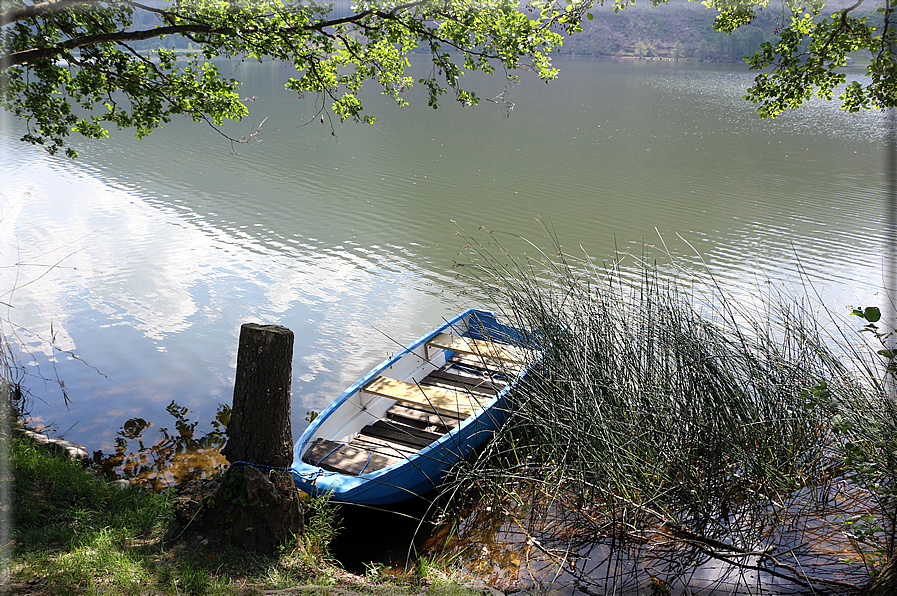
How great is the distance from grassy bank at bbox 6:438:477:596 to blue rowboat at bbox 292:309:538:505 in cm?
35

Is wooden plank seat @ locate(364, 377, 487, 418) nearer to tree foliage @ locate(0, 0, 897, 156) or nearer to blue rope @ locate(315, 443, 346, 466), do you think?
blue rope @ locate(315, 443, 346, 466)

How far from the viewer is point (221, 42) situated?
525cm

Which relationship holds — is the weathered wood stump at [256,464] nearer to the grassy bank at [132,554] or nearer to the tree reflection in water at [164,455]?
the grassy bank at [132,554]

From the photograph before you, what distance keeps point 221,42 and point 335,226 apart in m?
5.28

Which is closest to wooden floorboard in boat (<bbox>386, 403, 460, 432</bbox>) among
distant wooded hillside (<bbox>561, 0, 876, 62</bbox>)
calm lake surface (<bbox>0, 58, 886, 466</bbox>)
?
calm lake surface (<bbox>0, 58, 886, 466</bbox>)

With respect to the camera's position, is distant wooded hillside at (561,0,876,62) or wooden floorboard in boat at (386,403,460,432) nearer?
wooden floorboard in boat at (386,403,460,432)

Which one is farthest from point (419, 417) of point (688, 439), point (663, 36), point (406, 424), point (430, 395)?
point (663, 36)

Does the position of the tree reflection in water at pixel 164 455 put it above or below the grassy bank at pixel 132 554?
below

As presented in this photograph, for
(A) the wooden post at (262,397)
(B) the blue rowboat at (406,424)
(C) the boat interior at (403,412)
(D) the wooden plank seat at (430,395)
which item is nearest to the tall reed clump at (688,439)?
(B) the blue rowboat at (406,424)

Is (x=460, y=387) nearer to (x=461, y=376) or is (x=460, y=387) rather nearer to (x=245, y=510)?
(x=461, y=376)

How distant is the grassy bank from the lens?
2.60 m

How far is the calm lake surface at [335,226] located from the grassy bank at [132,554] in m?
1.39

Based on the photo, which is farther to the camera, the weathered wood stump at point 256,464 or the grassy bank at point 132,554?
the weathered wood stump at point 256,464

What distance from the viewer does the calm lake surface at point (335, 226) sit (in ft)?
19.9
